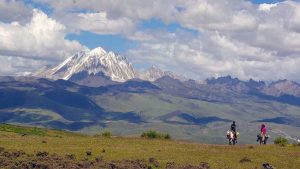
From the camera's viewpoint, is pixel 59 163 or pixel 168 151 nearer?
pixel 59 163

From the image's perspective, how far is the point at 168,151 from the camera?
220 feet

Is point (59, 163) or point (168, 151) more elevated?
point (168, 151)

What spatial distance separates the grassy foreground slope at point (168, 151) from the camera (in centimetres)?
6097

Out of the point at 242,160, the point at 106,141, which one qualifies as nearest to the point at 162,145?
the point at 106,141

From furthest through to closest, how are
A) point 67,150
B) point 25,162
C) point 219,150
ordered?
point 219,150, point 67,150, point 25,162

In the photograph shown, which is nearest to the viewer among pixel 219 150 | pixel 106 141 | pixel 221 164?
pixel 221 164

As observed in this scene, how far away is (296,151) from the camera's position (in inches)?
2724

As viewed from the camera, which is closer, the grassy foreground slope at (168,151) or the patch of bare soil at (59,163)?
the patch of bare soil at (59,163)

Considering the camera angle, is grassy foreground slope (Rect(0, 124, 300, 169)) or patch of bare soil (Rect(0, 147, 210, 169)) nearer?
patch of bare soil (Rect(0, 147, 210, 169))

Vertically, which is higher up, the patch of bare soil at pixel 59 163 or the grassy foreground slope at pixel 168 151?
the grassy foreground slope at pixel 168 151

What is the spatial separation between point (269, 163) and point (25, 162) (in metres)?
28.4

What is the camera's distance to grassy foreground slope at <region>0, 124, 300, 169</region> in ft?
200

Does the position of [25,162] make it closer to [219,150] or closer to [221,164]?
[221,164]

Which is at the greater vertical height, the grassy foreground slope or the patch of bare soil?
the grassy foreground slope
